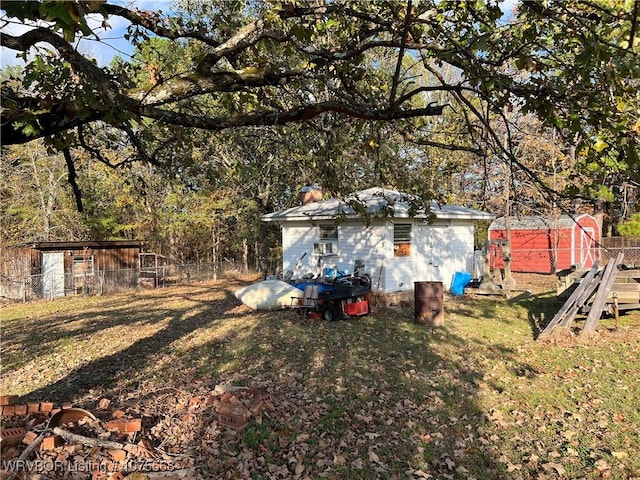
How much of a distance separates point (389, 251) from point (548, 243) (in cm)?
1579

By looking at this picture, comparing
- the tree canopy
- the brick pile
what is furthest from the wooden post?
the brick pile

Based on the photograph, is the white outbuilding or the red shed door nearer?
the white outbuilding

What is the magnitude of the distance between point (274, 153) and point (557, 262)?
1713cm

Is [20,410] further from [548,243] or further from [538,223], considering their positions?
[538,223]

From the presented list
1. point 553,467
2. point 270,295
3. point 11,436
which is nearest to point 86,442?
point 11,436

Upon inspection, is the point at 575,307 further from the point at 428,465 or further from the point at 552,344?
the point at 428,465

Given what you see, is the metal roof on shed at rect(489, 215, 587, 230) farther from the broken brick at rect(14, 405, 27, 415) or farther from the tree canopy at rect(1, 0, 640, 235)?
the broken brick at rect(14, 405, 27, 415)

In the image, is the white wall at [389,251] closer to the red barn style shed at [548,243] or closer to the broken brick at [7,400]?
the red barn style shed at [548,243]

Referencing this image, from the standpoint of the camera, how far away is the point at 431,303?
38.1 ft

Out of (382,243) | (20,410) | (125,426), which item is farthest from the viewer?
(382,243)

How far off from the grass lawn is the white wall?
209 centimetres

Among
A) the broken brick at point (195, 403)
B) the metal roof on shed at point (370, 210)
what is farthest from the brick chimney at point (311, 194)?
the broken brick at point (195, 403)

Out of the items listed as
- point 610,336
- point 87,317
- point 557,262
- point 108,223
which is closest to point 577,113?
point 610,336

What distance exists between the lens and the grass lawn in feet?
16.0
